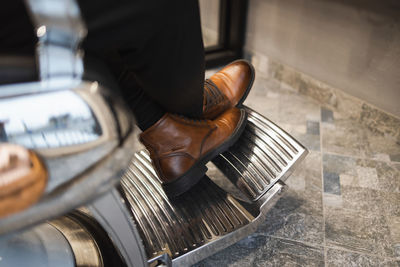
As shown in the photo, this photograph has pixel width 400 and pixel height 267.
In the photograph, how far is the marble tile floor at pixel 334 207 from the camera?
82 centimetres

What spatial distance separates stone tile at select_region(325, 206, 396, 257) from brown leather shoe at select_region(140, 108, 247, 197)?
1.30 ft

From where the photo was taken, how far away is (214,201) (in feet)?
2.81

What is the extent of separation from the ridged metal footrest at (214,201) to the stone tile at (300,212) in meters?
0.11

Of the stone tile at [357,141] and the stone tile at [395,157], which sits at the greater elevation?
the stone tile at [395,157]

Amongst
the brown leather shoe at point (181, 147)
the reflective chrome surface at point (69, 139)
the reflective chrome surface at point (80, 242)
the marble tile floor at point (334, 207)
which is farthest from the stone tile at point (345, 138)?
the reflective chrome surface at point (69, 139)

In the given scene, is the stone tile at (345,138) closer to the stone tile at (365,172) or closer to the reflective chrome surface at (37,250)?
the stone tile at (365,172)

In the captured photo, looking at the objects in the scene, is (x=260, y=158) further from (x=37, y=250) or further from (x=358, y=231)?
(x=37, y=250)

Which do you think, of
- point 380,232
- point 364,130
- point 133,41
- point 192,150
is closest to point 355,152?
point 364,130

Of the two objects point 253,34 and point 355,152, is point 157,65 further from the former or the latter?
point 253,34

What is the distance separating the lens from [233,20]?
1797 mm

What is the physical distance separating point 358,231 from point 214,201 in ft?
1.38

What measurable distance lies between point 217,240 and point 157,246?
5.8 inches

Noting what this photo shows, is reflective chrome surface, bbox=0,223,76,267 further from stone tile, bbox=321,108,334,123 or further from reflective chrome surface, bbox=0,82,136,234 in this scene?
stone tile, bbox=321,108,334,123

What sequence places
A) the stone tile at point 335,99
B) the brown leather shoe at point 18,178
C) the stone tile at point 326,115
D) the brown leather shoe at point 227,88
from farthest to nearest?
the stone tile at point 326,115
the stone tile at point 335,99
the brown leather shoe at point 227,88
the brown leather shoe at point 18,178
